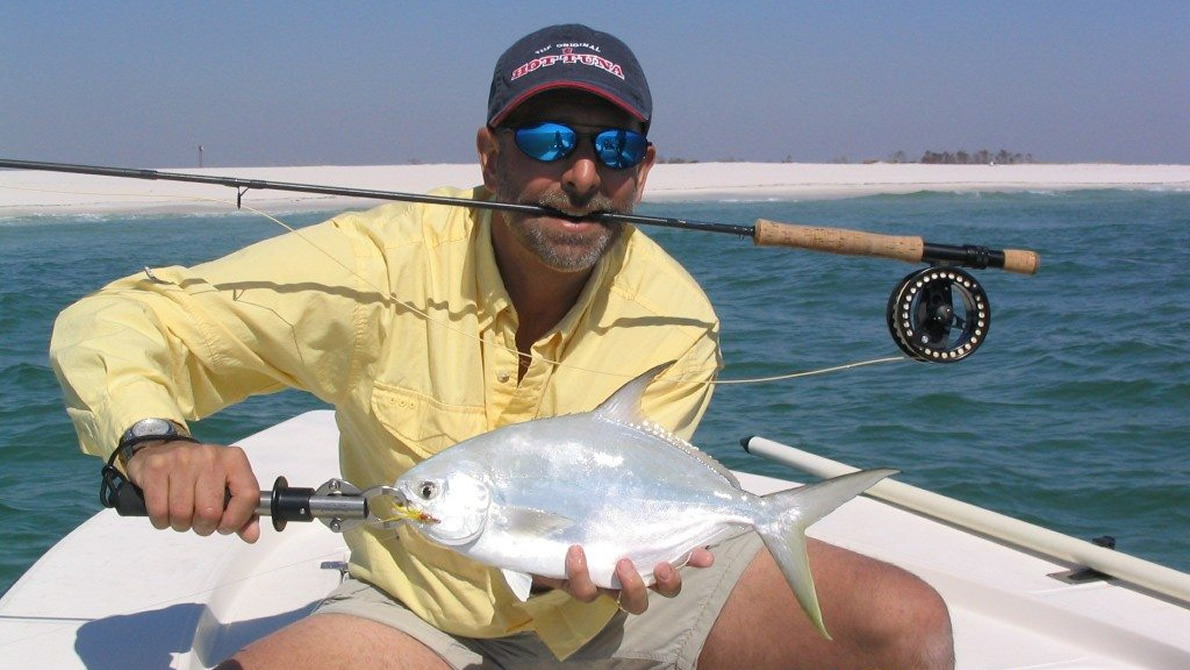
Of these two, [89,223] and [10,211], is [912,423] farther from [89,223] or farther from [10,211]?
[10,211]

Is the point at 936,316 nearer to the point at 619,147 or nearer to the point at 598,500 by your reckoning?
the point at 619,147

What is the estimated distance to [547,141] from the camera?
245 centimetres

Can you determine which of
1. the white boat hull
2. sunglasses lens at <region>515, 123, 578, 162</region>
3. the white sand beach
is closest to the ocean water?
the white boat hull

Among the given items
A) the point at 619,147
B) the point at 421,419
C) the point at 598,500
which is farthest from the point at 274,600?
the point at 619,147

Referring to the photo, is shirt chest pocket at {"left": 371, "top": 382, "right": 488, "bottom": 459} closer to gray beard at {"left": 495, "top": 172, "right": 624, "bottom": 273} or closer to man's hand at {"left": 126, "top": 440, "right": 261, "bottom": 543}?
gray beard at {"left": 495, "top": 172, "right": 624, "bottom": 273}

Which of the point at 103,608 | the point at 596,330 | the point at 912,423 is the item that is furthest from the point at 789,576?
the point at 912,423

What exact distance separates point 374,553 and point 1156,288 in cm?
1221

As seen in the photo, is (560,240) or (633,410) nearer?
(633,410)

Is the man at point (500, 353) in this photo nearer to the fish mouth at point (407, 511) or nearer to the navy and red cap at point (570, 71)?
the navy and red cap at point (570, 71)

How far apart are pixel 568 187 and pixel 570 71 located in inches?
10.0

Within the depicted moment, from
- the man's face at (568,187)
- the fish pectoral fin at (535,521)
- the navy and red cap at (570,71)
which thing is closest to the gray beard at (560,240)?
the man's face at (568,187)

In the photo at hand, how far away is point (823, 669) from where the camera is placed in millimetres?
2590

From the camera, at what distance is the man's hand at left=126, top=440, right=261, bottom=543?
184 centimetres

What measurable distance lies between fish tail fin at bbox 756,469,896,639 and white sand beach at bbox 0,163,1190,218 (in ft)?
110
